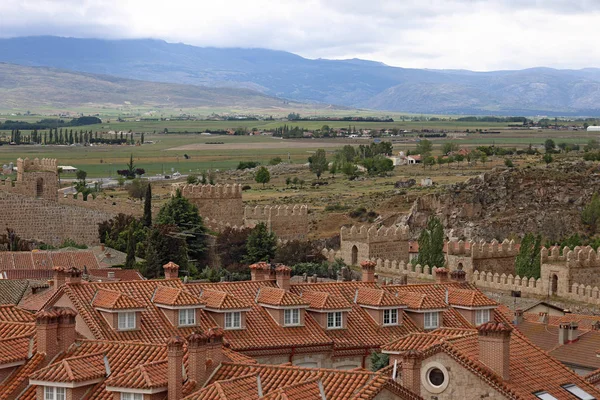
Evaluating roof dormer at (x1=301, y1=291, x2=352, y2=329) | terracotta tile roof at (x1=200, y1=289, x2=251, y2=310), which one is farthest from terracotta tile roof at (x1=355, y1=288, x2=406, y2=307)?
terracotta tile roof at (x1=200, y1=289, x2=251, y2=310)

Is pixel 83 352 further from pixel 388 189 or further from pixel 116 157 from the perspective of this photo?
pixel 116 157

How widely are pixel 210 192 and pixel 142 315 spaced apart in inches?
1820

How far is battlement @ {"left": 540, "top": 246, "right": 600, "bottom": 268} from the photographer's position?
62219 millimetres

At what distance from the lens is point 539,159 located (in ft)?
390

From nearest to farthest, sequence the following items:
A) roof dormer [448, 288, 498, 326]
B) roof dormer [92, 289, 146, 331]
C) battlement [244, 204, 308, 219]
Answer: roof dormer [92, 289, 146, 331] < roof dormer [448, 288, 498, 326] < battlement [244, 204, 308, 219]

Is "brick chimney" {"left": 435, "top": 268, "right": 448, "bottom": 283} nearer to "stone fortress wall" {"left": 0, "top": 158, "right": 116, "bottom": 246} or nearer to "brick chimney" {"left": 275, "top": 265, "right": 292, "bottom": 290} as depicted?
"brick chimney" {"left": 275, "top": 265, "right": 292, "bottom": 290}

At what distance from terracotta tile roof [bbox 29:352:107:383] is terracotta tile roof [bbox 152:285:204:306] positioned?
507 centimetres

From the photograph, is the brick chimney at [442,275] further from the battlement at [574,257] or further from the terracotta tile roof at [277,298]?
the battlement at [574,257]

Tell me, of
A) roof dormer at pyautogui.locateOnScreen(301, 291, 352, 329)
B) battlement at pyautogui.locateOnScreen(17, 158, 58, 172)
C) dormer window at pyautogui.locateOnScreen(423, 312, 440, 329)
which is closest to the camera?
roof dormer at pyautogui.locateOnScreen(301, 291, 352, 329)

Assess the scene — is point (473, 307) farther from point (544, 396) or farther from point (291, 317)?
point (544, 396)

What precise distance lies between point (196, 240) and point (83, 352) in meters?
44.9

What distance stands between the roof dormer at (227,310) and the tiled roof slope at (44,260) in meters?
23.8

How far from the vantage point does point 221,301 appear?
29.6m

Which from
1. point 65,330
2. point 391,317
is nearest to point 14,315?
point 65,330
